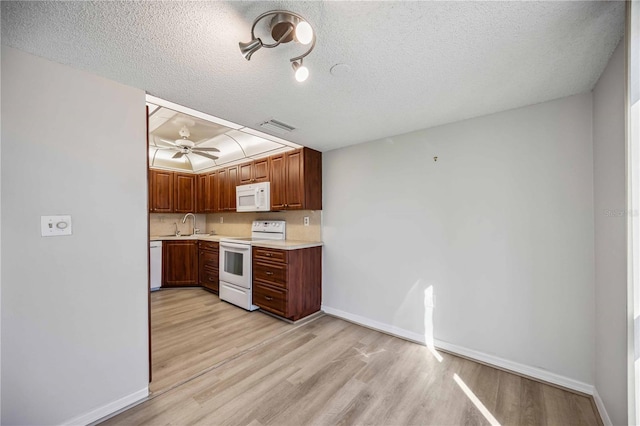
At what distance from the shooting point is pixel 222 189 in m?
4.79

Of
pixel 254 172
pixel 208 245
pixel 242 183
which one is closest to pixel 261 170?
pixel 254 172

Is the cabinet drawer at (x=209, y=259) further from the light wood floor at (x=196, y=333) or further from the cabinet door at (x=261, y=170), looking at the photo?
the cabinet door at (x=261, y=170)

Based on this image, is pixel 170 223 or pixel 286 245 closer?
pixel 286 245

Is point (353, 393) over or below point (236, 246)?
below

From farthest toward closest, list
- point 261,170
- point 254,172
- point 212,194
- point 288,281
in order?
point 212,194 → point 254,172 → point 261,170 → point 288,281

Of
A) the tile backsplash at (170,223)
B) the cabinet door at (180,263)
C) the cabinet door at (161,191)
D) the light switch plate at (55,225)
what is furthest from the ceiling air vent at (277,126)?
the tile backsplash at (170,223)

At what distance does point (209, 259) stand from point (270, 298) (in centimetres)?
185

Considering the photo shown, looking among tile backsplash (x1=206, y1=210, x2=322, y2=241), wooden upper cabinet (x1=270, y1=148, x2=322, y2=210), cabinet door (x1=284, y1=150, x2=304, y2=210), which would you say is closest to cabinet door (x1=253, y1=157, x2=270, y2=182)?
wooden upper cabinet (x1=270, y1=148, x2=322, y2=210)

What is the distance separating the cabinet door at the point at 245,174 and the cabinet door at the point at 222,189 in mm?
521

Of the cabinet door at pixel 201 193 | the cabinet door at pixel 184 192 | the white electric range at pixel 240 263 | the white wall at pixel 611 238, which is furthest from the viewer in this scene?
the cabinet door at pixel 201 193

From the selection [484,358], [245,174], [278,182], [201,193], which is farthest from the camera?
[201,193]

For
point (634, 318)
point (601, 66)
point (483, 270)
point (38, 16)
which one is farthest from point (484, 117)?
point (38, 16)

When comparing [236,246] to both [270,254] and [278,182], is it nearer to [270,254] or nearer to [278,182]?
[270,254]

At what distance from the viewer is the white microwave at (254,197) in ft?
12.6
